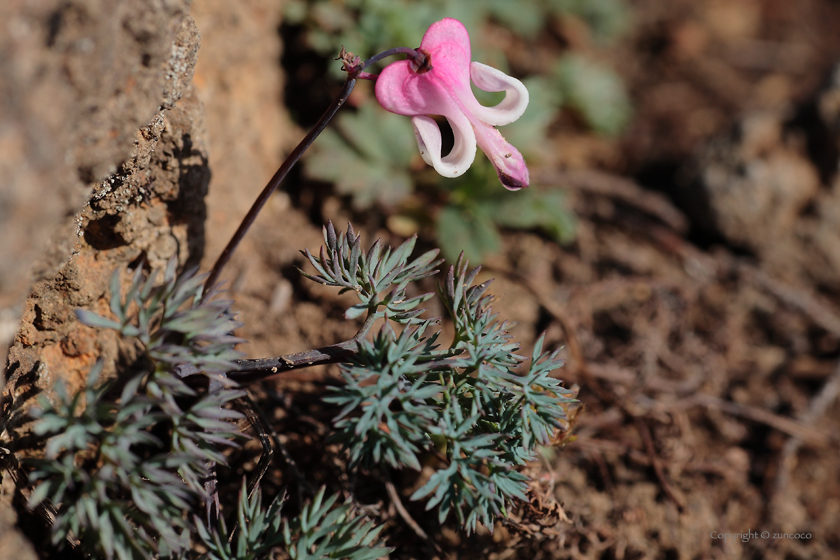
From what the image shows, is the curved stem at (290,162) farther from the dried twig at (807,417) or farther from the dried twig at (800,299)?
the dried twig at (800,299)

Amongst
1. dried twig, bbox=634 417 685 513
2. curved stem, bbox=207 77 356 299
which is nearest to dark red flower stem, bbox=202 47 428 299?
curved stem, bbox=207 77 356 299

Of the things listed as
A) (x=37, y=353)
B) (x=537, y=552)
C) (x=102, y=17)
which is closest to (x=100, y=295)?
(x=37, y=353)

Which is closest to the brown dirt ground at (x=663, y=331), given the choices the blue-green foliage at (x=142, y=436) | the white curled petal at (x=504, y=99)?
the blue-green foliage at (x=142, y=436)

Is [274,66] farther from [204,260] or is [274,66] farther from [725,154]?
[725,154]

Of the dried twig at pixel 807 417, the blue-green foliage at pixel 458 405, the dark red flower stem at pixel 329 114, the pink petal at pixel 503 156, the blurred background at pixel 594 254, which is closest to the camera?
the blue-green foliage at pixel 458 405

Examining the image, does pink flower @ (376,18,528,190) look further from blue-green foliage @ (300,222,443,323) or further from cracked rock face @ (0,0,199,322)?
cracked rock face @ (0,0,199,322)

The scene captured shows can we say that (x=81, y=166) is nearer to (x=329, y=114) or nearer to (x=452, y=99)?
(x=329, y=114)

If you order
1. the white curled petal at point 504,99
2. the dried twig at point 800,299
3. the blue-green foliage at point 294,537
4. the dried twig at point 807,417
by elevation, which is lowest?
the blue-green foliage at point 294,537
